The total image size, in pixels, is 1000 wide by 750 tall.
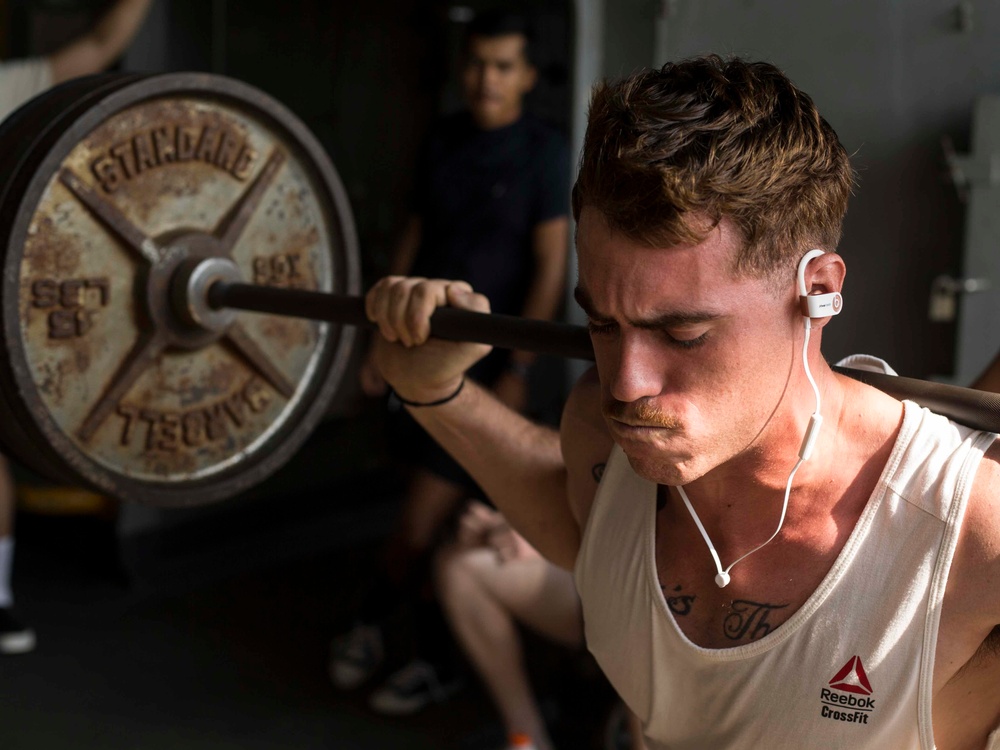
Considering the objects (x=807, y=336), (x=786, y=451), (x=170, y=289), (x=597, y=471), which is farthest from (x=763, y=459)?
(x=170, y=289)

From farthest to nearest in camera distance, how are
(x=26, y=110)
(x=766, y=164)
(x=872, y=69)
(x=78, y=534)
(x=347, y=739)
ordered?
(x=78, y=534) < (x=347, y=739) < (x=872, y=69) < (x=26, y=110) < (x=766, y=164)

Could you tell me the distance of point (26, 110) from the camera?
1508mm

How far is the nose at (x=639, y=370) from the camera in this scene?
988 millimetres

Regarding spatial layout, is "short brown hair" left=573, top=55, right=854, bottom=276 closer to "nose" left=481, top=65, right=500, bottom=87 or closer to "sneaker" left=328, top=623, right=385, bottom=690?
"nose" left=481, top=65, right=500, bottom=87

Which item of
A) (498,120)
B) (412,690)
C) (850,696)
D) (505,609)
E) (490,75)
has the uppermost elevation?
(490,75)

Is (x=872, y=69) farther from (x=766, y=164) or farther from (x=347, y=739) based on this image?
(x=347, y=739)

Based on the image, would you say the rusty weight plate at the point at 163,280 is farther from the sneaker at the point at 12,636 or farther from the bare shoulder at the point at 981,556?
the sneaker at the point at 12,636

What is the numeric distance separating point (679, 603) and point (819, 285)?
0.36 m

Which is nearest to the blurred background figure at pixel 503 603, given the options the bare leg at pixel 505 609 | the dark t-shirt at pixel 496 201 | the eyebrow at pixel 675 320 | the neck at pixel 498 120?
the bare leg at pixel 505 609

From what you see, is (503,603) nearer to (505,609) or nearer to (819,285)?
(505,609)

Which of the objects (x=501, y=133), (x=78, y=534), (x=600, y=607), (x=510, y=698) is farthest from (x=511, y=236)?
(x=78, y=534)

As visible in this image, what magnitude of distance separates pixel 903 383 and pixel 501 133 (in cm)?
178

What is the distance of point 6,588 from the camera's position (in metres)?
2.93

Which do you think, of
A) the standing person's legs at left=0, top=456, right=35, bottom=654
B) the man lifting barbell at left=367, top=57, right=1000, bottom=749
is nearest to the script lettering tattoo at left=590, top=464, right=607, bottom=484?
the man lifting barbell at left=367, top=57, right=1000, bottom=749
